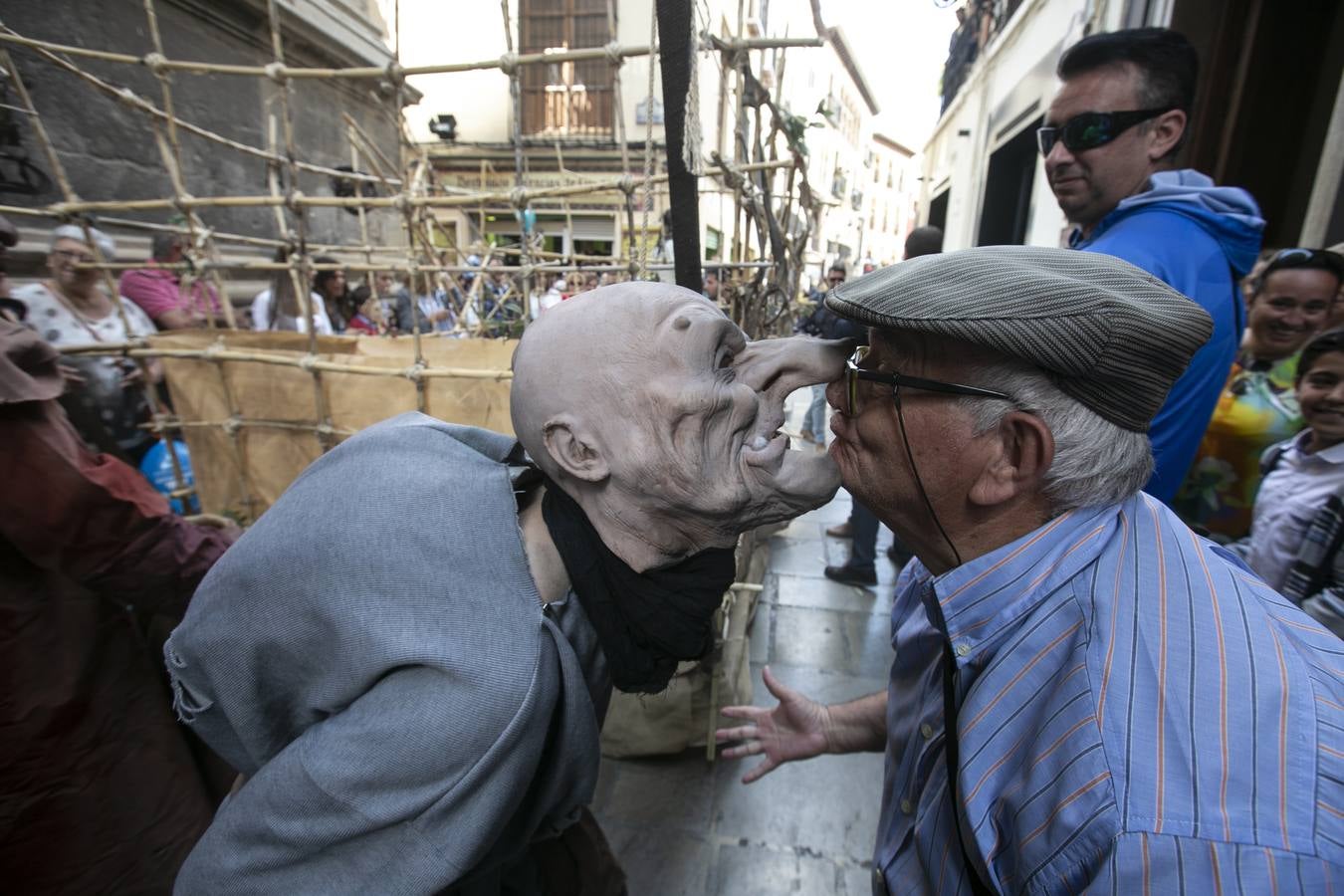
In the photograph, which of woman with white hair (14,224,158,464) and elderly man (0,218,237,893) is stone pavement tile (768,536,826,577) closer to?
elderly man (0,218,237,893)

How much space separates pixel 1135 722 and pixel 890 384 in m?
0.55

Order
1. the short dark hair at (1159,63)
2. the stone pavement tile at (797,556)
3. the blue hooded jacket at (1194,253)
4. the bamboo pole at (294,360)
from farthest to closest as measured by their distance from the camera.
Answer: the stone pavement tile at (797,556)
the bamboo pole at (294,360)
the short dark hair at (1159,63)
the blue hooded jacket at (1194,253)

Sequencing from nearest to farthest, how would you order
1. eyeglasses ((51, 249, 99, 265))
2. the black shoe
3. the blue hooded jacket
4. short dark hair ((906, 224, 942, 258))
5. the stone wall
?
the blue hooded jacket
eyeglasses ((51, 249, 99, 265))
short dark hair ((906, 224, 942, 258))
the black shoe
the stone wall

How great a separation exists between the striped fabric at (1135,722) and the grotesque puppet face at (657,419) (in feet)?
1.18

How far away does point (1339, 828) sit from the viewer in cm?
65

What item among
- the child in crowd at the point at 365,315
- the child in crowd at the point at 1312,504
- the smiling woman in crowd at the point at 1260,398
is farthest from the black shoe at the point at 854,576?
the child in crowd at the point at 365,315

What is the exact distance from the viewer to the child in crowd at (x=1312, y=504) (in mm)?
1623

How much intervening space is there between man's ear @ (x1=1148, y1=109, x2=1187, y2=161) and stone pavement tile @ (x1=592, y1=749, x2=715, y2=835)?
2829mm

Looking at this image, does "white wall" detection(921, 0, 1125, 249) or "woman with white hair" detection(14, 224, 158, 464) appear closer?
"woman with white hair" detection(14, 224, 158, 464)

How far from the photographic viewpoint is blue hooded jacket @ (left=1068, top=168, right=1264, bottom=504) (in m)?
1.64

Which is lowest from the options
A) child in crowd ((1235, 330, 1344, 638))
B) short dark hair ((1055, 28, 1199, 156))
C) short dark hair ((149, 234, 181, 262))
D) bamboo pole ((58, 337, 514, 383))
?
child in crowd ((1235, 330, 1344, 638))

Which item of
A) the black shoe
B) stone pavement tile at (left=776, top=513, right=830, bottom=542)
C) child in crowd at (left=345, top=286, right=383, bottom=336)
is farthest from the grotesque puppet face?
child in crowd at (left=345, top=286, right=383, bottom=336)

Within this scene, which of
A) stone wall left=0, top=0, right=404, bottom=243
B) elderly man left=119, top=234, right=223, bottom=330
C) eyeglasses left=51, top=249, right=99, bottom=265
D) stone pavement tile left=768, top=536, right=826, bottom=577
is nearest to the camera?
eyeglasses left=51, top=249, right=99, bottom=265

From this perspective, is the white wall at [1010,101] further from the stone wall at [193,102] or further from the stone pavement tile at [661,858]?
the stone wall at [193,102]
